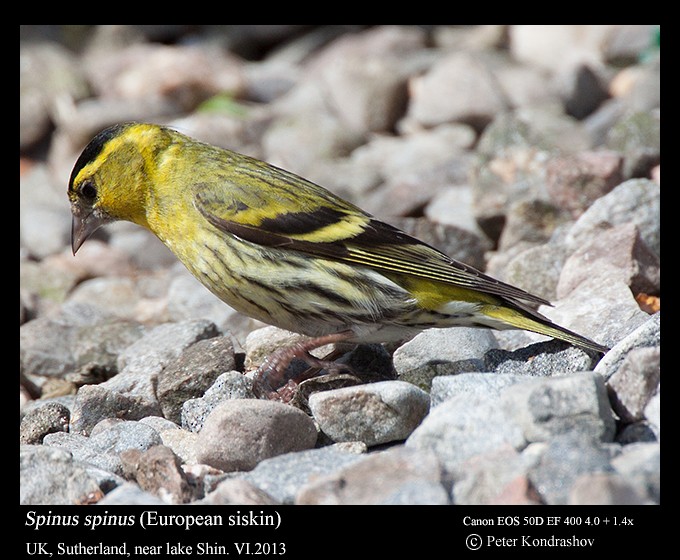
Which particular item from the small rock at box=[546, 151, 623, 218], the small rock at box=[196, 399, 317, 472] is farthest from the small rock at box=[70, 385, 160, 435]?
the small rock at box=[546, 151, 623, 218]

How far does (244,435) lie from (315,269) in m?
0.98

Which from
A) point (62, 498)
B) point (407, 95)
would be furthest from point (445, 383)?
point (407, 95)

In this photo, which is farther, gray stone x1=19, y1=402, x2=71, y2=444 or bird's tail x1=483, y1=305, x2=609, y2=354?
gray stone x1=19, y1=402, x2=71, y2=444

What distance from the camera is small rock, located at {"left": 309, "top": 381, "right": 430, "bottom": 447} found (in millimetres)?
3260

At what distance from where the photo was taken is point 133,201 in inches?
171

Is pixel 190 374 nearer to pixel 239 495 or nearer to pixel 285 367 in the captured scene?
pixel 285 367

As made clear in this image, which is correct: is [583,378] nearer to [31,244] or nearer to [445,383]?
[445,383]

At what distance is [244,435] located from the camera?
319cm

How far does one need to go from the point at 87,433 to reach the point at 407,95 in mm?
5425

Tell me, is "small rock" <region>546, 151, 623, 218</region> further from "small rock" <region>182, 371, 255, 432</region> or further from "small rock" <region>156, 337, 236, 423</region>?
"small rock" <region>182, 371, 255, 432</region>

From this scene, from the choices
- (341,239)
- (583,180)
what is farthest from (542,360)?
(583,180)

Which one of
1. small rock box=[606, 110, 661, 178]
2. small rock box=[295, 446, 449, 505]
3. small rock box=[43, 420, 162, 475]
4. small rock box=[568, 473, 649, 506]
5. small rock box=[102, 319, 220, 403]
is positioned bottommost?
small rock box=[568, 473, 649, 506]

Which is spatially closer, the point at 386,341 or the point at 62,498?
the point at 62,498

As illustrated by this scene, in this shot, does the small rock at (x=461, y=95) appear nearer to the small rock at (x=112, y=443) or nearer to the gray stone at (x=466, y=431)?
the small rock at (x=112, y=443)
